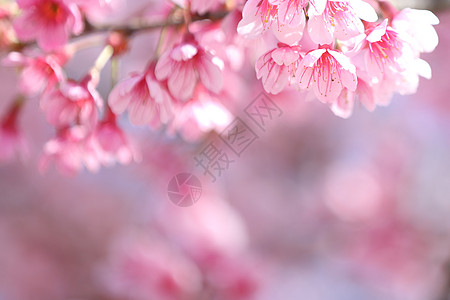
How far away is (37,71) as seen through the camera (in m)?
1.19

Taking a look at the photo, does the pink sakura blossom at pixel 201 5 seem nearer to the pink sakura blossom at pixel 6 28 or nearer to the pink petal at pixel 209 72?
the pink petal at pixel 209 72

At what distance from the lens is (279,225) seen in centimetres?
291

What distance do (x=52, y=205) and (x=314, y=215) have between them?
1.27 metres

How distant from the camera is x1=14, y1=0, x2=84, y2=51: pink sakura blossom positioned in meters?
1.15

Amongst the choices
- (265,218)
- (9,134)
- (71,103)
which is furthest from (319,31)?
(265,218)

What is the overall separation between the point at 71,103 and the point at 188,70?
250 millimetres

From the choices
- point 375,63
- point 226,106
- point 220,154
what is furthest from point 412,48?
point 226,106

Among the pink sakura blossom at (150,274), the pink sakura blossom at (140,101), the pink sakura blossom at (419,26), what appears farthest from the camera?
the pink sakura blossom at (150,274)

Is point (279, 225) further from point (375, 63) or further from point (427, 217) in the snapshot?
point (375, 63)

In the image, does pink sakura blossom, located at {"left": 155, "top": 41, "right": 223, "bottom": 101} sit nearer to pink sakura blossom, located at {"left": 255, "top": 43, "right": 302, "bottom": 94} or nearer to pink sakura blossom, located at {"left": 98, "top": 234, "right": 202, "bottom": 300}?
pink sakura blossom, located at {"left": 255, "top": 43, "right": 302, "bottom": 94}

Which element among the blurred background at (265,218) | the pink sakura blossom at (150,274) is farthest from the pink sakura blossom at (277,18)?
the pink sakura blossom at (150,274)

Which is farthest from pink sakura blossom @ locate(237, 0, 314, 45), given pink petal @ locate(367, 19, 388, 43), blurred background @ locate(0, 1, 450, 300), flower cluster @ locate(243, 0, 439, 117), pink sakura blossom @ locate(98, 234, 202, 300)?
pink sakura blossom @ locate(98, 234, 202, 300)

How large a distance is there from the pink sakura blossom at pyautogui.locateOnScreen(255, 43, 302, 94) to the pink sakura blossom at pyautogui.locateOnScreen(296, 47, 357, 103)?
0.02m

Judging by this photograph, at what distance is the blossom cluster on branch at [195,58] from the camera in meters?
0.92
